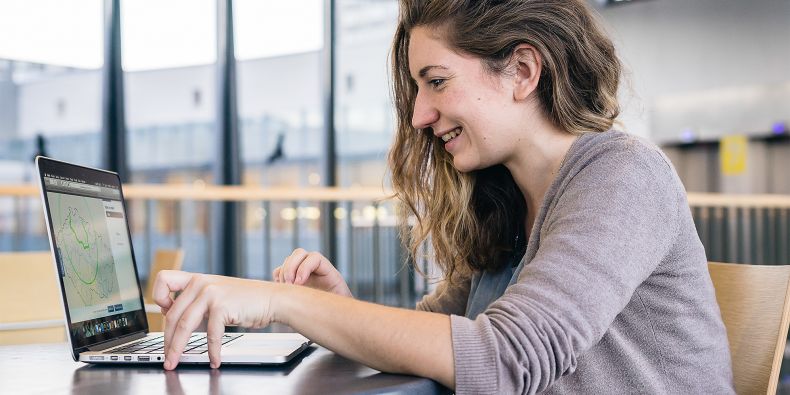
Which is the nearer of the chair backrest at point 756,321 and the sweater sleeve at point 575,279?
the sweater sleeve at point 575,279

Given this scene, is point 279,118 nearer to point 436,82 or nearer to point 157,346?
point 436,82

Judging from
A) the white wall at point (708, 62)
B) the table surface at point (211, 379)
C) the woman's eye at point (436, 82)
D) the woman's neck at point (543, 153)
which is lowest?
the table surface at point (211, 379)

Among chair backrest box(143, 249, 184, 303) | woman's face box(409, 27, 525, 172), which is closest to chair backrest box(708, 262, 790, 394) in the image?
woman's face box(409, 27, 525, 172)

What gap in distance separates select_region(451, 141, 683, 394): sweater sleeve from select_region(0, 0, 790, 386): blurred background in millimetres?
3643

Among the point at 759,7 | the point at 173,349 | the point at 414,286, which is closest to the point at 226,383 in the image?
the point at 173,349

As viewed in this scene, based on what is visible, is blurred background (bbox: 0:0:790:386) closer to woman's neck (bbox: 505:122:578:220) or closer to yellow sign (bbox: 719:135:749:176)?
yellow sign (bbox: 719:135:749:176)

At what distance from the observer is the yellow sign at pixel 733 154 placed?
6922 mm

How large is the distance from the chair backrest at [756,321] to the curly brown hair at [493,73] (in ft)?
1.27

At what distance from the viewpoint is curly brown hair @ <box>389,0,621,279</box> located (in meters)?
1.39

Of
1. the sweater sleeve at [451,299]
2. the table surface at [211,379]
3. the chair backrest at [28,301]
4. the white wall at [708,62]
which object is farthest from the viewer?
the white wall at [708,62]

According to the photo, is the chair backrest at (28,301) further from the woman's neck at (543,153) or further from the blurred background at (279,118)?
the blurred background at (279,118)

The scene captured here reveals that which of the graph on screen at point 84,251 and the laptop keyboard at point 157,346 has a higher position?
the graph on screen at point 84,251

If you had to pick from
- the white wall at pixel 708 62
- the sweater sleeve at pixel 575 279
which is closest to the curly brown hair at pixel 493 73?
the sweater sleeve at pixel 575 279

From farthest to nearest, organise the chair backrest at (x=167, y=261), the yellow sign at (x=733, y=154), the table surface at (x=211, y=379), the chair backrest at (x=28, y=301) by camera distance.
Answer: the yellow sign at (x=733, y=154) → the chair backrest at (x=167, y=261) → the chair backrest at (x=28, y=301) → the table surface at (x=211, y=379)
